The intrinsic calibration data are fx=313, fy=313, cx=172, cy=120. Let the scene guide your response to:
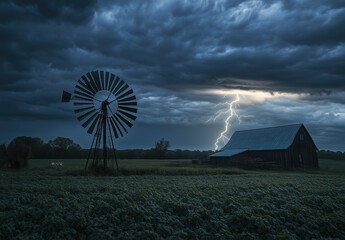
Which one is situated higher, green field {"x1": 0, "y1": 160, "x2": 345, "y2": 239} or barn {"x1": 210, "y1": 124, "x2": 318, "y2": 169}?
barn {"x1": 210, "y1": 124, "x2": 318, "y2": 169}

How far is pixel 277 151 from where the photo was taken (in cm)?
5622

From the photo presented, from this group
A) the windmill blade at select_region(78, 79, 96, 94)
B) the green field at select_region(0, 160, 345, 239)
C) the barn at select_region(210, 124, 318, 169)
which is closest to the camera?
the green field at select_region(0, 160, 345, 239)

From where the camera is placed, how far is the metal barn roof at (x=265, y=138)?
5716 cm

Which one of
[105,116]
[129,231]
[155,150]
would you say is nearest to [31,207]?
[129,231]

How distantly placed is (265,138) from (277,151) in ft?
22.9

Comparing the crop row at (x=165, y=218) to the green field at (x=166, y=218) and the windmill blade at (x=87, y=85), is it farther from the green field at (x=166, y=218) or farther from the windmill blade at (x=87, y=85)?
the windmill blade at (x=87, y=85)

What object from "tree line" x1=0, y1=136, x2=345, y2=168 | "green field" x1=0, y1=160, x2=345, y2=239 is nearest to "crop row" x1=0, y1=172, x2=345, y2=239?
"green field" x1=0, y1=160, x2=345, y2=239

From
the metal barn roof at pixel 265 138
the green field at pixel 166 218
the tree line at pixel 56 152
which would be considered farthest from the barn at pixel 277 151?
the green field at pixel 166 218

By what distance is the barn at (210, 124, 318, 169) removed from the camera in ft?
180

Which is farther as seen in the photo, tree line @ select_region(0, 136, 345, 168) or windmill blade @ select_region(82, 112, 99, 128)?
tree line @ select_region(0, 136, 345, 168)

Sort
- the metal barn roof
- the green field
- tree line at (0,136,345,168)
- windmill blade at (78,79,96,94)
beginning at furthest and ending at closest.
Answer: tree line at (0,136,345,168), the metal barn roof, windmill blade at (78,79,96,94), the green field

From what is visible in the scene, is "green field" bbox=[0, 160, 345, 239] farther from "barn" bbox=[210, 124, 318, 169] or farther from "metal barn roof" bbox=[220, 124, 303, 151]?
"metal barn roof" bbox=[220, 124, 303, 151]

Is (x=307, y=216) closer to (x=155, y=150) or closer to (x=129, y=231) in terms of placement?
(x=129, y=231)

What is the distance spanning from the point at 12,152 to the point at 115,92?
63.7 feet
